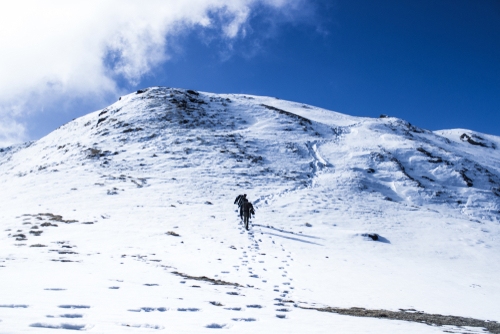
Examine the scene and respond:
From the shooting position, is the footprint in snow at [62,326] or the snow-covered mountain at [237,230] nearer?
the footprint in snow at [62,326]

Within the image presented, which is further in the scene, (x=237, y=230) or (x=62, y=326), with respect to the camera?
(x=237, y=230)

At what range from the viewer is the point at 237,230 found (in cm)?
1548

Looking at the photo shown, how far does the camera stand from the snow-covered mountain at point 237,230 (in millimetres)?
4832

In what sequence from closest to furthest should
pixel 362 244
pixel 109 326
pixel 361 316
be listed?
pixel 109 326 → pixel 361 316 → pixel 362 244

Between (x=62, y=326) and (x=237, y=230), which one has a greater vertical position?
(x=237, y=230)

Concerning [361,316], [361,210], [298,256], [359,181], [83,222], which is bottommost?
[361,316]

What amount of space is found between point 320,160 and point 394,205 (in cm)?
1141

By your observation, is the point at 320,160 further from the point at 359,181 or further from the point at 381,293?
the point at 381,293

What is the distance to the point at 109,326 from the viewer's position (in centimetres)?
326

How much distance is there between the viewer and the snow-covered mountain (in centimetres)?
483

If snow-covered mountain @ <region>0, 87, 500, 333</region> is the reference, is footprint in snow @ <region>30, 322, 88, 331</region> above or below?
below

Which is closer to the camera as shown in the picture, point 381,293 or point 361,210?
point 381,293

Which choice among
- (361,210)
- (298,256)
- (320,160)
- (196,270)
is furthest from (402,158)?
(196,270)

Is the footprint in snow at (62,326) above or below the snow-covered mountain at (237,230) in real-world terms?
below
